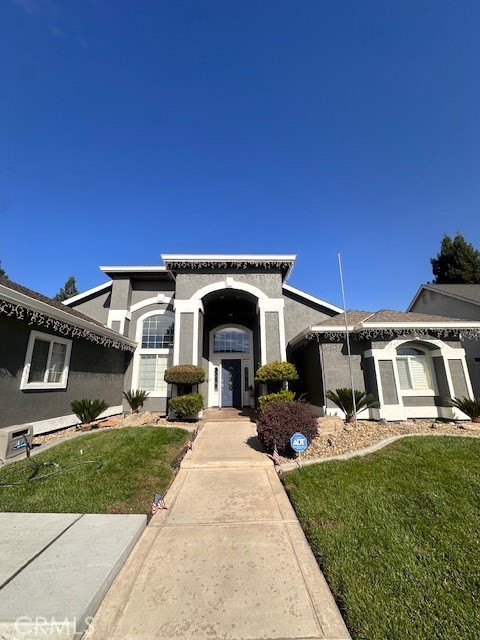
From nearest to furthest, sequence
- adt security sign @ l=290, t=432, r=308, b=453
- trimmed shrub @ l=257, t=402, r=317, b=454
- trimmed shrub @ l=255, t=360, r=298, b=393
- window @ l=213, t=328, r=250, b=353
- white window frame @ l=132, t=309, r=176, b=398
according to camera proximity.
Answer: adt security sign @ l=290, t=432, r=308, b=453 → trimmed shrub @ l=257, t=402, r=317, b=454 → trimmed shrub @ l=255, t=360, r=298, b=393 → white window frame @ l=132, t=309, r=176, b=398 → window @ l=213, t=328, r=250, b=353

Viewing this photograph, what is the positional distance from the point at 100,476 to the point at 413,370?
10.9 meters

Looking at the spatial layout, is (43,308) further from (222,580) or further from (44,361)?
(222,580)

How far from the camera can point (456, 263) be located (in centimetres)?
2598

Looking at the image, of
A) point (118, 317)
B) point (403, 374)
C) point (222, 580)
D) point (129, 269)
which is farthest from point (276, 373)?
point (129, 269)

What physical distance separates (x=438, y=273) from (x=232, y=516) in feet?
105

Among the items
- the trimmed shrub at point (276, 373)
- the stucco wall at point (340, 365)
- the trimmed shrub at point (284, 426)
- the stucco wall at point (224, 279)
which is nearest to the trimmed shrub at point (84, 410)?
the stucco wall at point (224, 279)

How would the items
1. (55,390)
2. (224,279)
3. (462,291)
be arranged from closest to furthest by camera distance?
(55,390), (224,279), (462,291)

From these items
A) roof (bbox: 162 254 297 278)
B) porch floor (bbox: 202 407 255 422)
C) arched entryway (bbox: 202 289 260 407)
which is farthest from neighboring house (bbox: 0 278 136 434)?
arched entryway (bbox: 202 289 260 407)

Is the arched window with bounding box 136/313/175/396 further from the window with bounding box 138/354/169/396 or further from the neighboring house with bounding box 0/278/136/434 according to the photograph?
the neighboring house with bounding box 0/278/136/434

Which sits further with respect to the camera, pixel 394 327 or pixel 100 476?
pixel 394 327

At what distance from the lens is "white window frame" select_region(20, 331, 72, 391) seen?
7.61 metres

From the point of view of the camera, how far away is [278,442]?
21.1 ft

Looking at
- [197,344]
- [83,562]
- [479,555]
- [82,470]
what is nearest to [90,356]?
[197,344]

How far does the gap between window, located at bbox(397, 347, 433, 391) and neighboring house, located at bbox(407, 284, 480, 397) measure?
108 inches
